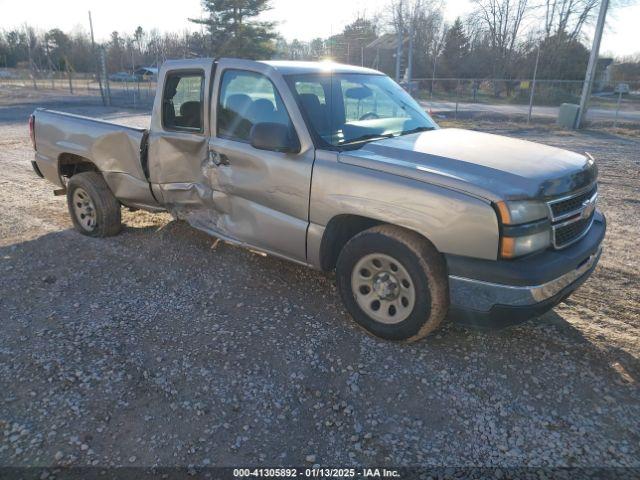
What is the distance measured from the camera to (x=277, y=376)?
3.10 meters

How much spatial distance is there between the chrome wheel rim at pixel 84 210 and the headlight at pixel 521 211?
4453mm

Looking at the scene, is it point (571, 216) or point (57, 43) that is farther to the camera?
point (57, 43)

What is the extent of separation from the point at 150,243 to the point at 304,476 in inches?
145

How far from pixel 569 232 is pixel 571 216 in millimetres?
116

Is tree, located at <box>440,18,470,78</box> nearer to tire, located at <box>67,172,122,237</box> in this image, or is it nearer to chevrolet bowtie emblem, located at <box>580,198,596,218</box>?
tire, located at <box>67,172,122,237</box>

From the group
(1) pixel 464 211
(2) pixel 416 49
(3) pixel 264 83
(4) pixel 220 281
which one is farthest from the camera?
(2) pixel 416 49

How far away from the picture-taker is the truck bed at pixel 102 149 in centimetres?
489

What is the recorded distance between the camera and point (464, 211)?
112 inches

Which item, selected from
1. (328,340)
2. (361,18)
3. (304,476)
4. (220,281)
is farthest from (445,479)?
(361,18)

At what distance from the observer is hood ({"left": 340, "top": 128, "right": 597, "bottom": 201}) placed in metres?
2.89

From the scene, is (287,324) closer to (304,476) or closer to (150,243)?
(304,476)

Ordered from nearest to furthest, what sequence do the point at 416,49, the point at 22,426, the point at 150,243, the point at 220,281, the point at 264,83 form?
the point at 22,426 → the point at 264,83 → the point at 220,281 → the point at 150,243 → the point at 416,49

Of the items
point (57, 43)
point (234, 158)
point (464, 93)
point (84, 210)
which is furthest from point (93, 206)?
point (57, 43)

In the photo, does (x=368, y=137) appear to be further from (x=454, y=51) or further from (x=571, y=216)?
(x=454, y=51)
